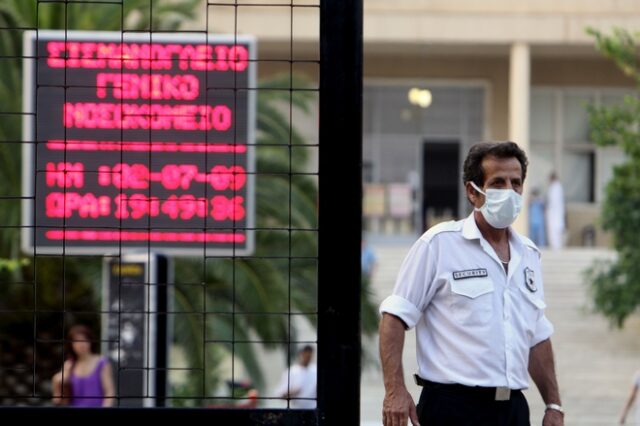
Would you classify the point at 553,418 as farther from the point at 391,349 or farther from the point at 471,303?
the point at 391,349

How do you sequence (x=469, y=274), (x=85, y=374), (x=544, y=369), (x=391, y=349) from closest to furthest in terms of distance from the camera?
(x=391, y=349), (x=469, y=274), (x=544, y=369), (x=85, y=374)

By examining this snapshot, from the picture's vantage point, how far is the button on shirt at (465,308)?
5.04 metres

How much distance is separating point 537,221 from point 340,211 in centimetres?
3007

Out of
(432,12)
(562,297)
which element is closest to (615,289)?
(562,297)

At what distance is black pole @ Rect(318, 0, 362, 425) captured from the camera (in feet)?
15.7

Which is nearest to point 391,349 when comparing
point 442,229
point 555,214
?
point 442,229

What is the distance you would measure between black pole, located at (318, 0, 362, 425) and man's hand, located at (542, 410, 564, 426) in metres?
0.82

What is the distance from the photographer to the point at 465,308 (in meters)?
5.06

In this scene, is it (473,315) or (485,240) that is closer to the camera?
(473,315)

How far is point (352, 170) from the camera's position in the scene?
4801 millimetres

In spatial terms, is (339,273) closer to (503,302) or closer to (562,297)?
(503,302)

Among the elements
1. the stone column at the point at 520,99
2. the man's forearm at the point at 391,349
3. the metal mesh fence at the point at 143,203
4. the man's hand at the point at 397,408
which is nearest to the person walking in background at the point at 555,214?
the stone column at the point at 520,99

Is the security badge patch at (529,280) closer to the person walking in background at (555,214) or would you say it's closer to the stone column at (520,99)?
the stone column at (520,99)

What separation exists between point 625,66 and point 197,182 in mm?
8300
